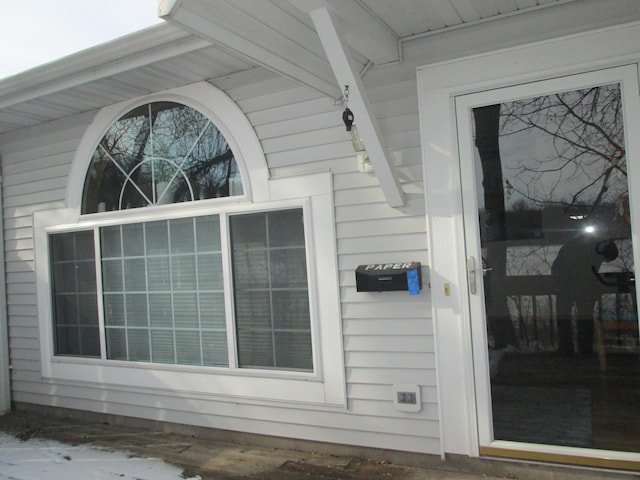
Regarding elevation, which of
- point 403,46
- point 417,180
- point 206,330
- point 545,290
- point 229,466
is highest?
point 403,46

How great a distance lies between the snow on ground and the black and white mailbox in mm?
1574

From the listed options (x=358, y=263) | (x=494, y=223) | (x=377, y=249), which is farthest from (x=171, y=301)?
(x=494, y=223)

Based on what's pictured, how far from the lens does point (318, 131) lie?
324 centimetres

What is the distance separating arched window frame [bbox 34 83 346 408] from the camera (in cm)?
319

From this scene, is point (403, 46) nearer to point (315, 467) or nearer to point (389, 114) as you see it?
point (389, 114)

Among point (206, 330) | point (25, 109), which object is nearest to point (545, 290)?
point (206, 330)

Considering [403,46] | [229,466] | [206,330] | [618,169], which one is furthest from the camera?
[206,330]

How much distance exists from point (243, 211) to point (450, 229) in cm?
141

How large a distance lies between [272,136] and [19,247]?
9.36ft

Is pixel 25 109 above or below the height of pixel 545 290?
above

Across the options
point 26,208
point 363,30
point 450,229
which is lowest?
point 450,229

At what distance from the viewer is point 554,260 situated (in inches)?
103

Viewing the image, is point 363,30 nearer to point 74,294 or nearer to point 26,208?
point 74,294

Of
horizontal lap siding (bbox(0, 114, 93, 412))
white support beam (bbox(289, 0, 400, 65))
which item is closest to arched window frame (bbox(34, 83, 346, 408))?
horizontal lap siding (bbox(0, 114, 93, 412))
